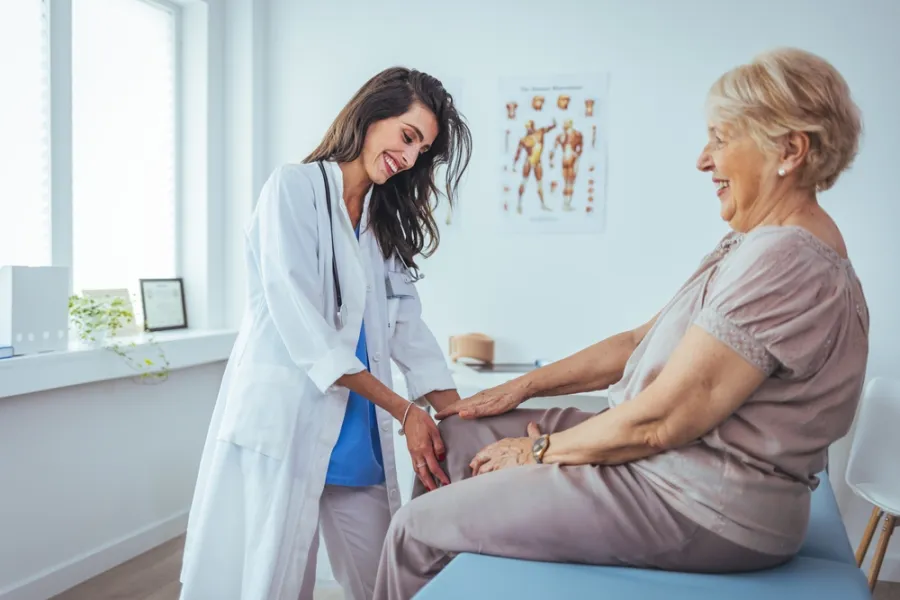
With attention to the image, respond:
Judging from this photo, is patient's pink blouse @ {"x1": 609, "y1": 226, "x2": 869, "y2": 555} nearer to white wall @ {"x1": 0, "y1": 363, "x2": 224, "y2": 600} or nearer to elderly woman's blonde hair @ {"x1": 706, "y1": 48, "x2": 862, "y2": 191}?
elderly woman's blonde hair @ {"x1": 706, "y1": 48, "x2": 862, "y2": 191}

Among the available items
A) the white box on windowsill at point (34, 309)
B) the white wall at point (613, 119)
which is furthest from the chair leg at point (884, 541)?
the white box on windowsill at point (34, 309)

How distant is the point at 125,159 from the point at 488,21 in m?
1.54

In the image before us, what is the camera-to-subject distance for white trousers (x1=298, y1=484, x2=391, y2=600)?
192cm

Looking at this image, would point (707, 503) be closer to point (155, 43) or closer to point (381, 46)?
point (381, 46)

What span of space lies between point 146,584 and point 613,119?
94.5 inches

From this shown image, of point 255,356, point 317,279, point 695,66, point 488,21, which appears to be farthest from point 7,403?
point 695,66

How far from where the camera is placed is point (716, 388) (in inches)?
47.7

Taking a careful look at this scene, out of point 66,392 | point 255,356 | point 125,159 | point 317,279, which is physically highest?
point 125,159

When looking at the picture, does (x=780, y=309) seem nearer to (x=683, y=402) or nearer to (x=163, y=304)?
(x=683, y=402)

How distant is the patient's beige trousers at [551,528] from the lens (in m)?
1.27

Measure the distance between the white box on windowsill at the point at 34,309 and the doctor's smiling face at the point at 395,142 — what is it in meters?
1.21

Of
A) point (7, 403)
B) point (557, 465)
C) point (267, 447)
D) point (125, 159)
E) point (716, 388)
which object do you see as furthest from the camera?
point (125, 159)

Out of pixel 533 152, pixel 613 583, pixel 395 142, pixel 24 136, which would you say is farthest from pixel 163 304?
pixel 613 583

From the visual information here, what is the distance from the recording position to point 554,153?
336cm
